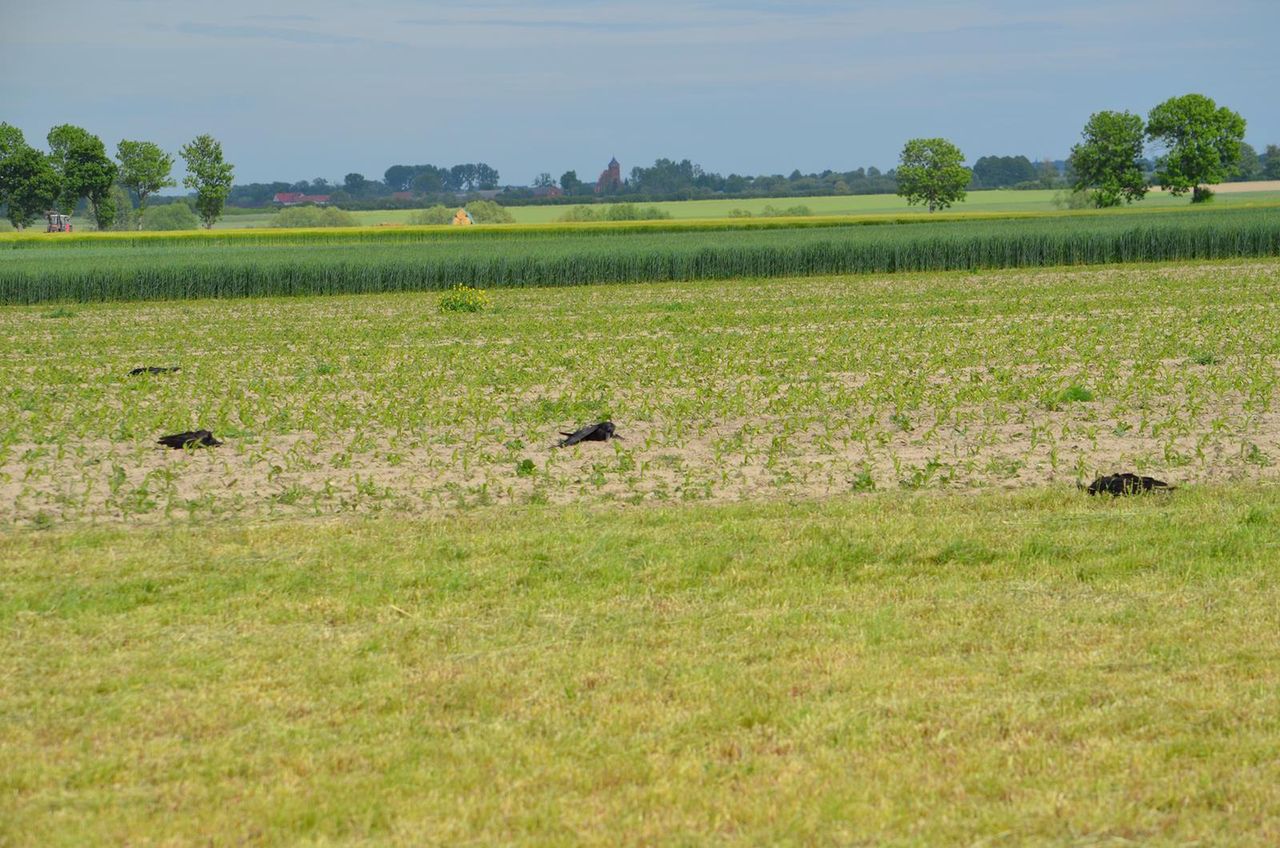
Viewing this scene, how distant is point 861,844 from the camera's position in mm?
4570

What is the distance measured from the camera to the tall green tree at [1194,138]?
10794cm

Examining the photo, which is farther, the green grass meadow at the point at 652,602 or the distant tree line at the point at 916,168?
the distant tree line at the point at 916,168

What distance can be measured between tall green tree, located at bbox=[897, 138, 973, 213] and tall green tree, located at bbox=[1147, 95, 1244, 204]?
16.6 meters

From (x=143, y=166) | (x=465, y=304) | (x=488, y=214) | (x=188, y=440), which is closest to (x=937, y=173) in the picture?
(x=488, y=214)

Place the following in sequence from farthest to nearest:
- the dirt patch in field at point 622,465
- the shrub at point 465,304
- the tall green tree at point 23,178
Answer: the tall green tree at point 23,178, the shrub at point 465,304, the dirt patch in field at point 622,465

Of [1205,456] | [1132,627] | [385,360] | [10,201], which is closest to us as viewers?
[1132,627]

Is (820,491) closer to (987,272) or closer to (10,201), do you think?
(987,272)

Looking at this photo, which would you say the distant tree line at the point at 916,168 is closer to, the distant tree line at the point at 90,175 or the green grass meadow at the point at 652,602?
the distant tree line at the point at 90,175

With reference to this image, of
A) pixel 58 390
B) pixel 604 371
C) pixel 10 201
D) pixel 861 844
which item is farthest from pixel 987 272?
pixel 10 201

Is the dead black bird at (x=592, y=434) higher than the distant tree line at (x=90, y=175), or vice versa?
the distant tree line at (x=90, y=175)

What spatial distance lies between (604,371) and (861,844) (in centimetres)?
1339

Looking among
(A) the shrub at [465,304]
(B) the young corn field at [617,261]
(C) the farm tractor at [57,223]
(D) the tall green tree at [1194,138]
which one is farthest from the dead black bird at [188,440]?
(D) the tall green tree at [1194,138]

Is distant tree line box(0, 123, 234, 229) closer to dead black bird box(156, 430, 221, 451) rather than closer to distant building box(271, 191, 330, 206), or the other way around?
distant building box(271, 191, 330, 206)

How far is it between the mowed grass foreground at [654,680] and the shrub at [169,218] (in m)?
119
